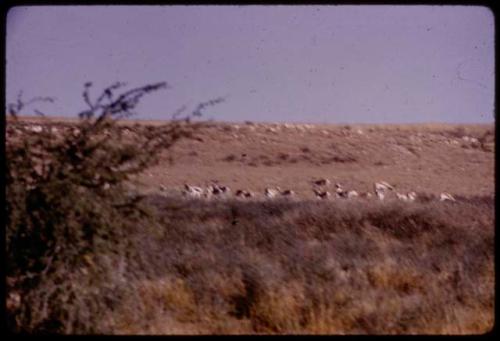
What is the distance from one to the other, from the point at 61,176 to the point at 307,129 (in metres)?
35.0

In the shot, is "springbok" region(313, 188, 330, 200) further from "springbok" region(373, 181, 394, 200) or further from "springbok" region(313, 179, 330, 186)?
"springbok" region(373, 181, 394, 200)

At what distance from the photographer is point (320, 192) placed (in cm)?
2661

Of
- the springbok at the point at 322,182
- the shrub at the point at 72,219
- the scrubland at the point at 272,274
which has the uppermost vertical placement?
the shrub at the point at 72,219

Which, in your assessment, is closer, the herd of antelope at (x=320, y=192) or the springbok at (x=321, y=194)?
the herd of antelope at (x=320, y=192)

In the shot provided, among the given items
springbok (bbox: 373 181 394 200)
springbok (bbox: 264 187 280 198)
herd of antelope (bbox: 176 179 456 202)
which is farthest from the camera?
springbok (bbox: 373 181 394 200)

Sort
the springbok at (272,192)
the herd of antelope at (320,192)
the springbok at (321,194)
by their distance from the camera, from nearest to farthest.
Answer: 1. the herd of antelope at (320,192)
2. the springbok at (321,194)
3. the springbok at (272,192)

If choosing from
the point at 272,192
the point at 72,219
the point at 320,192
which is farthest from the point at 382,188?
the point at 72,219

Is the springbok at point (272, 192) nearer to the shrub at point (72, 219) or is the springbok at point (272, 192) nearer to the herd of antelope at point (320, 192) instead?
the herd of antelope at point (320, 192)

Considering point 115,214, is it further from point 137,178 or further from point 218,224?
point 218,224

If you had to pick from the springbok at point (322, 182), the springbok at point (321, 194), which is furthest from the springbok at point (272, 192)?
the springbok at point (322, 182)

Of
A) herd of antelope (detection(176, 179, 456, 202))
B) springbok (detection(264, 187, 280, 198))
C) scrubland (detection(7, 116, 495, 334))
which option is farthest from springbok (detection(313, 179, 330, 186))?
scrubland (detection(7, 116, 495, 334))

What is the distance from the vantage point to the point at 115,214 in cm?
690

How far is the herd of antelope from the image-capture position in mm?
24312

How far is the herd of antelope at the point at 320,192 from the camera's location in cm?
2431
